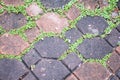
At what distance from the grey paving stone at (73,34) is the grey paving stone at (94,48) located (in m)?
0.10

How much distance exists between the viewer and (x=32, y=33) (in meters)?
3.12

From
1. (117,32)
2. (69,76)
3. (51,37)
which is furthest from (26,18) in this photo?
(117,32)

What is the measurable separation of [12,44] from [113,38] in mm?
1173

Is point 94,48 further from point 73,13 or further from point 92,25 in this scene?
point 73,13

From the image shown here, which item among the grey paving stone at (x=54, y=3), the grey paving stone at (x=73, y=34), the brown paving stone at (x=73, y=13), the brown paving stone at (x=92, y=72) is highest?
the grey paving stone at (x=54, y=3)

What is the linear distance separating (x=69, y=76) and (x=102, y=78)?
35cm

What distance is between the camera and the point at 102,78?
285cm

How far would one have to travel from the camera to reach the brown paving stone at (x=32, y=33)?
122 inches

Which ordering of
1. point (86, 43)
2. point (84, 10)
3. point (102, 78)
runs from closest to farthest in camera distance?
point (102, 78)
point (86, 43)
point (84, 10)

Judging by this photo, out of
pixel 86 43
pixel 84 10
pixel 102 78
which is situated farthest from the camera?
pixel 84 10

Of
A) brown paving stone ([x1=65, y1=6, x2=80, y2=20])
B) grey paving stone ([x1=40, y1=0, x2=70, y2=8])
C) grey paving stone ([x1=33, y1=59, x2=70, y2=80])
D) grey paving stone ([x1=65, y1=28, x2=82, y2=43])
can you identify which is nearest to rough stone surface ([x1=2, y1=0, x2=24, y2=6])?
grey paving stone ([x1=40, y1=0, x2=70, y2=8])

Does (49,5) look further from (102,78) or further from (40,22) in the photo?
(102,78)

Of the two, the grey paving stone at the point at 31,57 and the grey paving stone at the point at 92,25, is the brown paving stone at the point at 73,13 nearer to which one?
the grey paving stone at the point at 92,25

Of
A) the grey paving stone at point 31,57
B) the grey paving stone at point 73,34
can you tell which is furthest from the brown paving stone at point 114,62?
the grey paving stone at point 31,57
